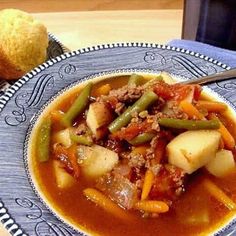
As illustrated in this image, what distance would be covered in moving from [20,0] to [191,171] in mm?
1393

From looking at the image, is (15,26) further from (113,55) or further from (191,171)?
(191,171)

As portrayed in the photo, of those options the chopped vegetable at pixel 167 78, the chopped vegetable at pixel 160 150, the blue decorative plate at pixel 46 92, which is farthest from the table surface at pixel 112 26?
the chopped vegetable at pixel 160 150

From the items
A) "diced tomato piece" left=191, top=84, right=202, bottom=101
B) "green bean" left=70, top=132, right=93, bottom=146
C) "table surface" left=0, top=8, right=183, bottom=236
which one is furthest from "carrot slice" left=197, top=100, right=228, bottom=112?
"table surface" left=0, top=8, right=183, bottom=236

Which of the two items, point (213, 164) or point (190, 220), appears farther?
point (213, 164)

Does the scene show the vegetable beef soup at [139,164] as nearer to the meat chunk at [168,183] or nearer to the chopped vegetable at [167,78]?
the meat chunk at [168,183]

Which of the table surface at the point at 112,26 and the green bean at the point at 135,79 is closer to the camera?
the green bean at the point at 135,79

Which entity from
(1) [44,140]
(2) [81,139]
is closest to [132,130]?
(2) [81,139]

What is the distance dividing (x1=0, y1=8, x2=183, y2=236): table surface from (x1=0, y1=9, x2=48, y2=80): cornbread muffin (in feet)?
0.81

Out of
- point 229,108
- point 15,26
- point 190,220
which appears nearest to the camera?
point 190,220

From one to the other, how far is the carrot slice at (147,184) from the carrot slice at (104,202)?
63 millimetres

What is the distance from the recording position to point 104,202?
1.17 m

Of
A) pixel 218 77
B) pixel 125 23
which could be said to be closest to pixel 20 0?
pixel 125 23

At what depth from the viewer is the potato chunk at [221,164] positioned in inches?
49.4

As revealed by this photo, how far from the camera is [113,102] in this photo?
51.7 inches
